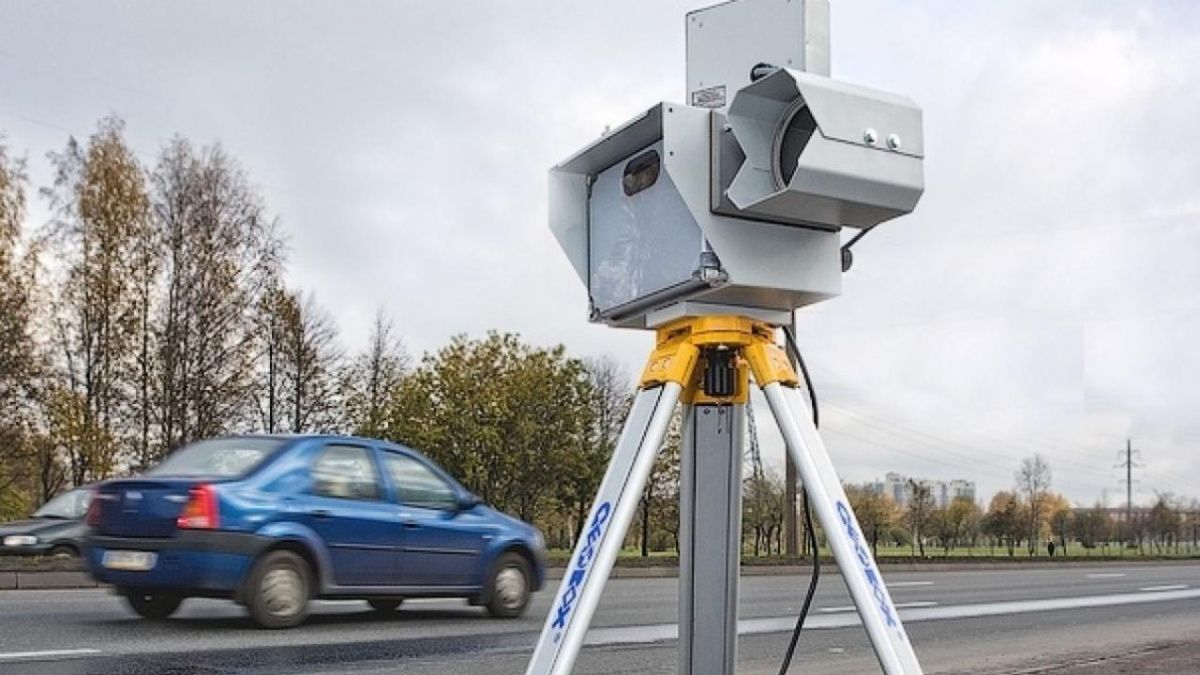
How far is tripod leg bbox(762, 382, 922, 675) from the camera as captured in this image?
A: 8.39 ft

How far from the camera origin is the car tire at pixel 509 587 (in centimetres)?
1092

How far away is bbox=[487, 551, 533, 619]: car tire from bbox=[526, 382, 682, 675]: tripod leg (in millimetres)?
8239

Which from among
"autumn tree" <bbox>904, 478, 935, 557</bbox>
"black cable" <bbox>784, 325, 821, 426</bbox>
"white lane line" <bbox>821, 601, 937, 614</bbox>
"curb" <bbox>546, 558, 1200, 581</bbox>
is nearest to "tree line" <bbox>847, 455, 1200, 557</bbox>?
"autumn tree" <bbox>904, 478, 935, 557</bbox>

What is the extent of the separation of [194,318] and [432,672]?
97.2 feet

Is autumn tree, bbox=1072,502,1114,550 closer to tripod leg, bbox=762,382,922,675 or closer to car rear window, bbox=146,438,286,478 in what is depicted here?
car rear window, bbox=146,438,286,478

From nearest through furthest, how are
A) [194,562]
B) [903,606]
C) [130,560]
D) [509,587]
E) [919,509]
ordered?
[194,562]
[130,560]
[509,587]
[903,606]
[919,509]

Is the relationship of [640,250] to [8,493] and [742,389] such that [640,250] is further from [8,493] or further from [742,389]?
[8,493]

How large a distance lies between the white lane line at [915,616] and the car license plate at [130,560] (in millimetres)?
2999

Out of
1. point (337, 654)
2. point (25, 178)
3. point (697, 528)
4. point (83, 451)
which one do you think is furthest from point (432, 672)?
point (25, 178)

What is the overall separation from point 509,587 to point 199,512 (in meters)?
3.01

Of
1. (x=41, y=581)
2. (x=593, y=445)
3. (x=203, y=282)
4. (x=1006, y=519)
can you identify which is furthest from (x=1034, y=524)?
(x=41, y=581)

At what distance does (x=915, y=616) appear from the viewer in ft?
43.6

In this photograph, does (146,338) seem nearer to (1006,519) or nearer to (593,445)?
(593,445)

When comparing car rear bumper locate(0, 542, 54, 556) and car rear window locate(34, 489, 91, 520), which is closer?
car rear bumper locate(0, 542, 54, 556)
